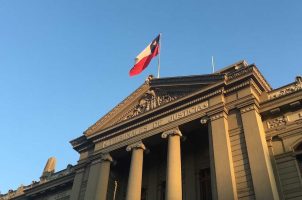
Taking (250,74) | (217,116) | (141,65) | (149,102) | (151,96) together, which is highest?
(141,65)

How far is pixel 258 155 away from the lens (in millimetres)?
19375

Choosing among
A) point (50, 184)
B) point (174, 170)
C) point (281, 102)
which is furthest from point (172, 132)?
point (50, 184)

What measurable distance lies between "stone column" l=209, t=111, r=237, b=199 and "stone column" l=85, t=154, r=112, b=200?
8278 millimetres

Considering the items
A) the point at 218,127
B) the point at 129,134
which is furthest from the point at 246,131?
the point at 129,134

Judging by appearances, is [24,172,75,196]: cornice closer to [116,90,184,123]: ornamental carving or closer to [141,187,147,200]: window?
[116,90,184,123]: ornamental carving

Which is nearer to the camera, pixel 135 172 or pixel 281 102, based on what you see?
pixel 281 102

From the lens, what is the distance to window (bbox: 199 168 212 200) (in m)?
22.5

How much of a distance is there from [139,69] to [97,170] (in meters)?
8.90

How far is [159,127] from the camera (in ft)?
81.5

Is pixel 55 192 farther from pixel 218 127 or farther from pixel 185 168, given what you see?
pixel 218 127

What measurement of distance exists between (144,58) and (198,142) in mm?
9209

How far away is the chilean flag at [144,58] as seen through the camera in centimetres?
3059

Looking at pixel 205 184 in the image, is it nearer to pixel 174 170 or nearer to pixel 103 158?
pixel 174 170

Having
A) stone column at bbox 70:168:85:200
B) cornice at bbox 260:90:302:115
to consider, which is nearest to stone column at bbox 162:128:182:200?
cornice at bbox 260:90:302:115
